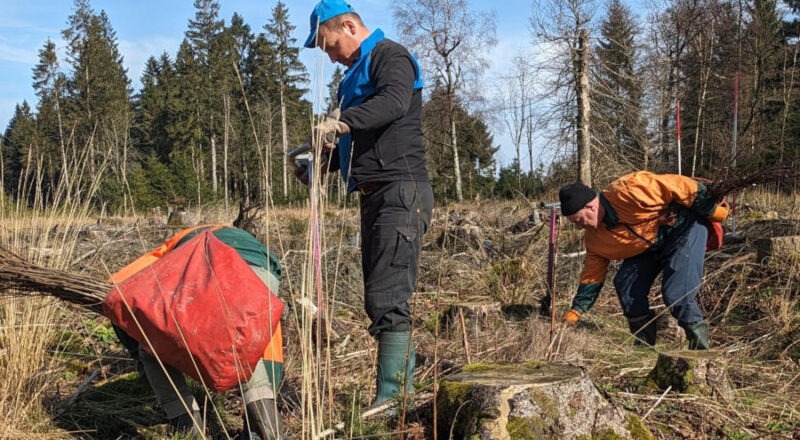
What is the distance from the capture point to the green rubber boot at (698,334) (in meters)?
3.45

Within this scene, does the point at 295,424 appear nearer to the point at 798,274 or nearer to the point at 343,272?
the point at 343,272

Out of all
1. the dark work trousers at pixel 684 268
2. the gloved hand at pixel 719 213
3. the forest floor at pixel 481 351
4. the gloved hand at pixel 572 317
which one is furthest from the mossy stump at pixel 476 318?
the gloved hand at pixel 719 213

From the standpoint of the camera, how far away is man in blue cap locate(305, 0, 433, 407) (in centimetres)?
247

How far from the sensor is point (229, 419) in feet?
9.24

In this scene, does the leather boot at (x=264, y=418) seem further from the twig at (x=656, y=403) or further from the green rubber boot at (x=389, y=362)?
the twig at (x=656, y=403)

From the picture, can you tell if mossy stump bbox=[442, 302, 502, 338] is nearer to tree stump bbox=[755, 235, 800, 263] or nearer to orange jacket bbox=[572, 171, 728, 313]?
orange jacket bbox=[572, 171, 728, 313]

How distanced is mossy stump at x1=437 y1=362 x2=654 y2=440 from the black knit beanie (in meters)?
1.46

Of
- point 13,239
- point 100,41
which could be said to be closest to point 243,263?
point 13,239

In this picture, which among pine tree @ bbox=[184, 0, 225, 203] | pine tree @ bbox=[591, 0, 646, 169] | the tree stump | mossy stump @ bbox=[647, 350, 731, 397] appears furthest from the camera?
pine tree @ bbox=[184, 0, 225, 203]


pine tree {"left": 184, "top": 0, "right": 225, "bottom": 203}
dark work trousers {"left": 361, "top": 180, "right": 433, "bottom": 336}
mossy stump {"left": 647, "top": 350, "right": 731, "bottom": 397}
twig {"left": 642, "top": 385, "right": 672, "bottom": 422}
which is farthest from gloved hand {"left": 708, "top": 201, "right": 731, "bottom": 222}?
pine tree {"left": 184, "top": 0, "right": 225, "bottom": 203}

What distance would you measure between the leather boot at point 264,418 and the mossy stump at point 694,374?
157cm

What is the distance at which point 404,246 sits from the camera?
8.12 ft

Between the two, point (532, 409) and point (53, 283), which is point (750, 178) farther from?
point (53, 283)

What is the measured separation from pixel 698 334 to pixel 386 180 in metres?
2.00
